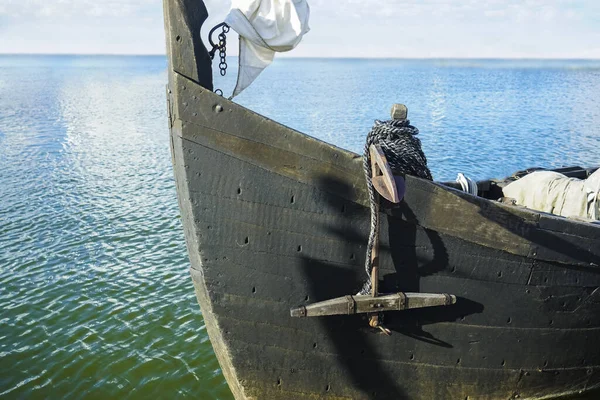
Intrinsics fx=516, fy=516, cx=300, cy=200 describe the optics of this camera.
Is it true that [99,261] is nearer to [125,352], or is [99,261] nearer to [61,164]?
[125,352]

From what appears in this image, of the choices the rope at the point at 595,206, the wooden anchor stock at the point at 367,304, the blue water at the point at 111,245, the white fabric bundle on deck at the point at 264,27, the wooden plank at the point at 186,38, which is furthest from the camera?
the blue water at the point at 111,245

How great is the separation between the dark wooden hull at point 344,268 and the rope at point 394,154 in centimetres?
13

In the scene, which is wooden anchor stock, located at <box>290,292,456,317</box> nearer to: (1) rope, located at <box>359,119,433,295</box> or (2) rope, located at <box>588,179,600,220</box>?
(1) rope, located at <box>359,119,433,295</box>

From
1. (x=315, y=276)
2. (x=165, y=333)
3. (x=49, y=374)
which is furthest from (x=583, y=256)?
(x=49, y=374)

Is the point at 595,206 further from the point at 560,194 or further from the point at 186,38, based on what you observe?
the point at 186,38

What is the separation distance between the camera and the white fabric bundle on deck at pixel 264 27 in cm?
365

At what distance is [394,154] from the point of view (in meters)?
3.86

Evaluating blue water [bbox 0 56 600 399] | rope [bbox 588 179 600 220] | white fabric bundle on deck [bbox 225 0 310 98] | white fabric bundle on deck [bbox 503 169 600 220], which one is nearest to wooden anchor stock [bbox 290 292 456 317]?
white fabric bundle on deck [bbox 225 0 310 98]

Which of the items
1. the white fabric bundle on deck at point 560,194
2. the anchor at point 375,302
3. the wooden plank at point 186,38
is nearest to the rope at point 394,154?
the anchor at point 375,302

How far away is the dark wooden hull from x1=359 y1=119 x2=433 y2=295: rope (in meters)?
0.13

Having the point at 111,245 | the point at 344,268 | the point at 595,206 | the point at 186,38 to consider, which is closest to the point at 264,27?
the point at 186,38

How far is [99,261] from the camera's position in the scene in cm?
977

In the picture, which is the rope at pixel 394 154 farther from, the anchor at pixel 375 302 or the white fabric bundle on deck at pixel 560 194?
the white fabric bundle on deck at pixel 560 194

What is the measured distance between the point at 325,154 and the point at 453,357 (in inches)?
84.8
